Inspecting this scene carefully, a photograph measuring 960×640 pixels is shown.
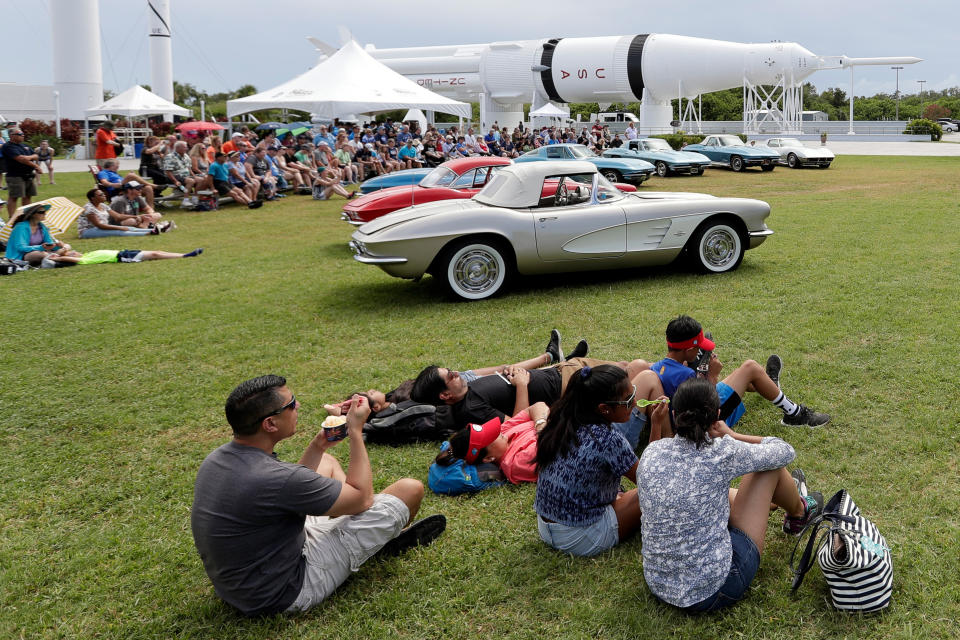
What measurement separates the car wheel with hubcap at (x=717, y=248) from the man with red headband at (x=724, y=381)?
Answer: 13.9 ft

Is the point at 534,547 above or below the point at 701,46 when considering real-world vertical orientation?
below

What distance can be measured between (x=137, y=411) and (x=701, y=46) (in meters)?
39.6

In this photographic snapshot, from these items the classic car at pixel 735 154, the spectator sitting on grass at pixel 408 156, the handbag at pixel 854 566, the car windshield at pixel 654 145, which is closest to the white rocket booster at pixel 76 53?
the spectator sitting on grass at pixel 408 156

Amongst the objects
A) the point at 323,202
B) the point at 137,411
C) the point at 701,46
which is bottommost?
the point at 137,411

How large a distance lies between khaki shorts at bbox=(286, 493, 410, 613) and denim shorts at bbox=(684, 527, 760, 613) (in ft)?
4.58

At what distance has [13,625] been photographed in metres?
3.39

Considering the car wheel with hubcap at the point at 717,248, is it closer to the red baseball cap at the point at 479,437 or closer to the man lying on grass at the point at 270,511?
the red baseball cap at the point at 479,437

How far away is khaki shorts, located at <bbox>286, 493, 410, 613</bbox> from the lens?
3.40 m

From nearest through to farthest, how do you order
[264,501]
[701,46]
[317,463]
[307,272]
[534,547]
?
[264,501] < [317,463] < [534,547] < [307,272] < [701,46]

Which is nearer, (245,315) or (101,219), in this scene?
(245,315)

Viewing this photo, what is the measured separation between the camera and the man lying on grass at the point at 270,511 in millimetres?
3117

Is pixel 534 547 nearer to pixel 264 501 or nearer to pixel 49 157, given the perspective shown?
pixel 264 501

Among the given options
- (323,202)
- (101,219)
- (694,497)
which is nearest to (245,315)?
(694,497)

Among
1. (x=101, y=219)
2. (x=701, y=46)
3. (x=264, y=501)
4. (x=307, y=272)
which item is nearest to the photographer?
(x=264, y=501)
